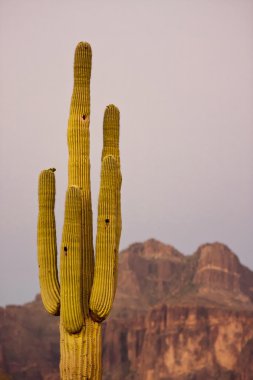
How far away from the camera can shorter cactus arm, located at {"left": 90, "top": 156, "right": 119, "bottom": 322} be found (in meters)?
22.7

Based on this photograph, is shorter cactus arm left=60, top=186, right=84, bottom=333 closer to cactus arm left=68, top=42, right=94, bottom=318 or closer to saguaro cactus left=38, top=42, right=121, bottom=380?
saguaro cactus left=38, top=42, right=121, bottom=380

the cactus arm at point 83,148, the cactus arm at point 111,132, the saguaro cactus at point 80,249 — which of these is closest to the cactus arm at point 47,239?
the saguaro cactus at point 80,249

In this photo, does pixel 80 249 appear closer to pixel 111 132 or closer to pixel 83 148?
pixel 83 148

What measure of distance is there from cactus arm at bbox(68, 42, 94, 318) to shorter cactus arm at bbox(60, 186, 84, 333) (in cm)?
52

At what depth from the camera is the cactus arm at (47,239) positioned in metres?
23.5

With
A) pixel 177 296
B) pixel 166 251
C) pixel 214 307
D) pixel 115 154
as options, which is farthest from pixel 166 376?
pixel 115 154

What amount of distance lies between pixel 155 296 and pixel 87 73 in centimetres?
16517

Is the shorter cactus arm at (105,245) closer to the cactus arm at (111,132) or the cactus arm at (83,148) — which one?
the cactus arm at (83,148)

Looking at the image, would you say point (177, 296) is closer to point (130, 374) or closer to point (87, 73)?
point (130, 374)

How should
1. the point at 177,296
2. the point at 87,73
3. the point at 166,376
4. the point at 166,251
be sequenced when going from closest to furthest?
the point at 87,73 → the point at 166,376 → the point at 177,296 → the point at 166,251

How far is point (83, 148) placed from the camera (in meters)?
23.7

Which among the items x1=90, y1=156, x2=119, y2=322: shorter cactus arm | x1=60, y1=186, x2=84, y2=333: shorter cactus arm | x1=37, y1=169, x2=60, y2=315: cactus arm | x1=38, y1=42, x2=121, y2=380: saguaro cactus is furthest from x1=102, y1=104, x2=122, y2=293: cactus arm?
x1=60, y1=186, x2=84, y2=333: shorter cactus arm

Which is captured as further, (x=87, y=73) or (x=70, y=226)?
(x=87, y=73)

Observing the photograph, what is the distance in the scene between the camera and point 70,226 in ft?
73.7
